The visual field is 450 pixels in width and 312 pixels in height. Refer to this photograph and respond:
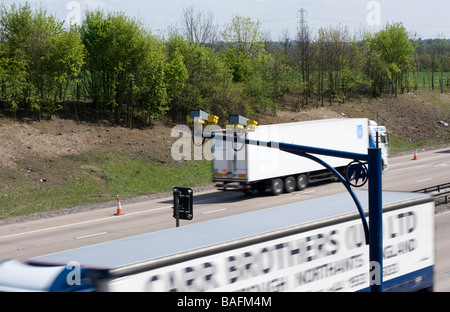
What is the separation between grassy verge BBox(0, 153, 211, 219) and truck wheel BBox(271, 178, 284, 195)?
21.2 feet

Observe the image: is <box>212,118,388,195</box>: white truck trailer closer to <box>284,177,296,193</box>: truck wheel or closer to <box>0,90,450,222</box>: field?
<box>284,177,296,193</box>: truck wheel

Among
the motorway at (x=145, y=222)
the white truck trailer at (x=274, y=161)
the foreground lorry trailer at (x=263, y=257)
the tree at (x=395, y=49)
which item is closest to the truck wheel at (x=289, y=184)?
the white truck trailer at (x=274, y=161)

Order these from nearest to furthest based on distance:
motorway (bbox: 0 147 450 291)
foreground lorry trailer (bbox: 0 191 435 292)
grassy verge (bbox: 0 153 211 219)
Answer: foreground lorry trailer (bbox: 0 191 435 292), motorway (bbox: 0 147 450 291), grassy verge (bbox: 0 153 211 219)

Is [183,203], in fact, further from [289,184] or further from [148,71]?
[148,71]

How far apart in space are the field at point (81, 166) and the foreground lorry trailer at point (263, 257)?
57.3ft

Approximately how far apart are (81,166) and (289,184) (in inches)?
477

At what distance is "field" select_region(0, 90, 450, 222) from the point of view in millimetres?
28875

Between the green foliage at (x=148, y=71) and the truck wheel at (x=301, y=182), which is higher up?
the green foliage at (x=148, y=71)

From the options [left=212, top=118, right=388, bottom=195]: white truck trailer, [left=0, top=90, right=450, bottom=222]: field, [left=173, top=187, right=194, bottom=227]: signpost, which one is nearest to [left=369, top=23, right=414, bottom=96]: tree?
[left=0, top=90, right=450, bottom=222]: field

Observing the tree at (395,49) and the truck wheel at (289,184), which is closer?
the truck wheel at (289,184)

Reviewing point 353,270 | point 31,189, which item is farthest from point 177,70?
point 353,270

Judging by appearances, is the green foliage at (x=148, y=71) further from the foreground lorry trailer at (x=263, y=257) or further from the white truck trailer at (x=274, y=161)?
the foreground lorry trailer at (x=263, y=257)

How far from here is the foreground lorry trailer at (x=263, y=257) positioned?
7.87 m
